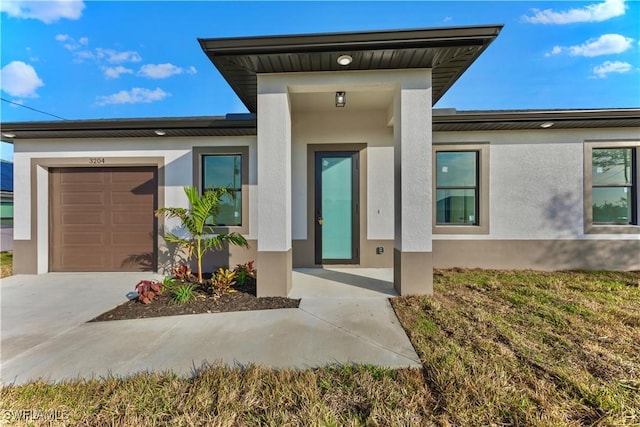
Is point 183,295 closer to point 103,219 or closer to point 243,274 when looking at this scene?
point 243,274

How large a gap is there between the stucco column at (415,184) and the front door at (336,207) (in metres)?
1.96

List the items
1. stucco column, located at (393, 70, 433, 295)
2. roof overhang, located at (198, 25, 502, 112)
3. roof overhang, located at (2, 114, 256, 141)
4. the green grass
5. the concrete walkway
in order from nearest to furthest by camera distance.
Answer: the concrete walkway < roof overhang, located at (198, 25, 502, 112) < stucco column, located at (393, 70, 433, 295) < roof overhang, located at (2, 114, 256, 141) < the green grass

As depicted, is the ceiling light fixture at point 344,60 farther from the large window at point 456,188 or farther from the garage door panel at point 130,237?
the garage door panel at point 130,237

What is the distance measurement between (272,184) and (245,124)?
2167 mm

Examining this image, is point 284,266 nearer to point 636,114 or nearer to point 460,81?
point 460,81

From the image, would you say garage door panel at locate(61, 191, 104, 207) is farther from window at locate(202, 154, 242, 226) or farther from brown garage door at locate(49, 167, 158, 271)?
window at locate(202, 154, 242, 226)

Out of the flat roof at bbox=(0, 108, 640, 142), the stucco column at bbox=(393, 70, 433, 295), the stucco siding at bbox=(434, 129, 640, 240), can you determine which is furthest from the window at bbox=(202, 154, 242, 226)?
the stucco siding at bbox=(434, 129, 640, 240)

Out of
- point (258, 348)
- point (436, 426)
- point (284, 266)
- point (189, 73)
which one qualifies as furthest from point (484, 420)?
point (189, 73)

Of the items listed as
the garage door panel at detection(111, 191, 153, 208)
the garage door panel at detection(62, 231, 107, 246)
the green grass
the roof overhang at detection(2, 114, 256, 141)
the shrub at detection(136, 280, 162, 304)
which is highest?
the roof overhang at detection(2, 114, 256, 141)

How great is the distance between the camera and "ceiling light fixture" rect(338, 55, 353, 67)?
3.88 metres

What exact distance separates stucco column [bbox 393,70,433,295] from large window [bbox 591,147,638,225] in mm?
4724

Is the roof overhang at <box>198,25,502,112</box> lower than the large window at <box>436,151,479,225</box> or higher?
higher

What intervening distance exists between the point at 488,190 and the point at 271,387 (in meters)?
6.01

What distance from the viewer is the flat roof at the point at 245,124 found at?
543 centimetres
